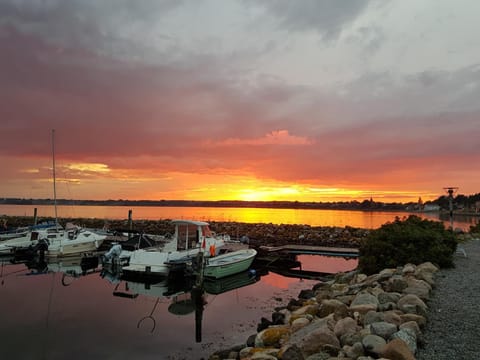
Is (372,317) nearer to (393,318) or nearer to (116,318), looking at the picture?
(393,318)

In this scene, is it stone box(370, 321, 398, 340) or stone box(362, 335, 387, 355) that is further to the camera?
stone box(370, 321, 398, 340)

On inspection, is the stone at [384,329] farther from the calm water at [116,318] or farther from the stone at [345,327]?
the calm water at [116,318]

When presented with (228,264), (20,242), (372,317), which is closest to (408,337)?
(372,317)

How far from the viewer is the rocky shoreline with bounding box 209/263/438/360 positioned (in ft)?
18.4

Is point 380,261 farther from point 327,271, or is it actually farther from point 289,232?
point 289,232

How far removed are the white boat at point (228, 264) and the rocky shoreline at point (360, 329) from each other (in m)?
8.93

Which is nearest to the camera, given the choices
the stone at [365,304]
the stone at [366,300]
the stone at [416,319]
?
the stone at [416,319]

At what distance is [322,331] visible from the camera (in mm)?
6418

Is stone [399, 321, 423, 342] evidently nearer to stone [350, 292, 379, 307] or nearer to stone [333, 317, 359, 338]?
stone [333, 317, 359, 338]

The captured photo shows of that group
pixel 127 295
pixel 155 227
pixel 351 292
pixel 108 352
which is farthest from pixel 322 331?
pixel 155 227

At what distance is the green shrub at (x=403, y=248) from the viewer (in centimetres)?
1212

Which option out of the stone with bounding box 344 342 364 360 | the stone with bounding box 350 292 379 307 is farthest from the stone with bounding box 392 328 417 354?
the stone with bounding box 350 292 379 307

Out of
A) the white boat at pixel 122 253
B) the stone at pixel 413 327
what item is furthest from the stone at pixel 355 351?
the white boat at pixel 122 253

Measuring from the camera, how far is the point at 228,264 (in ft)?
62.2
